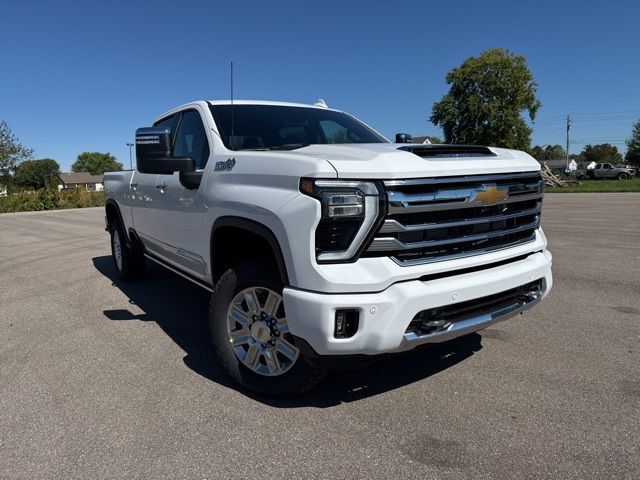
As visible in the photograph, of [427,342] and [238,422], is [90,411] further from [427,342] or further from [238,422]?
[427,342]

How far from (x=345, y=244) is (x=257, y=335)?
0.96 meters

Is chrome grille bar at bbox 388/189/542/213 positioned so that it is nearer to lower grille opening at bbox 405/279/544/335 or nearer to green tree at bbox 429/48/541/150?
lower grille opening at bbox 405/279/544/335

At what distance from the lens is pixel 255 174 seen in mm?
3012

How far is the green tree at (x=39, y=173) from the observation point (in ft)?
365

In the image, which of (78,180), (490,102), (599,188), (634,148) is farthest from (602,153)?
(78,180)

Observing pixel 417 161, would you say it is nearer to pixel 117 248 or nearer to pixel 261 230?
pixel 261 230

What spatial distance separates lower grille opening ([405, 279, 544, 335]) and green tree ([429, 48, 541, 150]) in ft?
170

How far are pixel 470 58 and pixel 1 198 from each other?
48080 mm

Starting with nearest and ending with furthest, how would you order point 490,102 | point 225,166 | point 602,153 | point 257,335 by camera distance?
1. point 257,335
2. point 225,166
3. point 490,102
4. point 602,153

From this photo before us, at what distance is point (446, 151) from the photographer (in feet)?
9.50

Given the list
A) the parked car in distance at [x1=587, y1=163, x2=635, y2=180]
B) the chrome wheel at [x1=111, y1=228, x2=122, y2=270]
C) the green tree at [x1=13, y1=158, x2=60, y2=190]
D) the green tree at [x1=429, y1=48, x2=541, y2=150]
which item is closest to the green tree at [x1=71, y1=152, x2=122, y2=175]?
the green tree at [x1=13, y1=158, x2=60, y2=190]

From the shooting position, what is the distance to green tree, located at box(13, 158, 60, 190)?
365 feet

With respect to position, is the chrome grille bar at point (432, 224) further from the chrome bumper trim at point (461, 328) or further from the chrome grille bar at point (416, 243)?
the chrome bumper trim at point (461, 328)

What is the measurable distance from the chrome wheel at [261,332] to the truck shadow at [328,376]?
24cm
